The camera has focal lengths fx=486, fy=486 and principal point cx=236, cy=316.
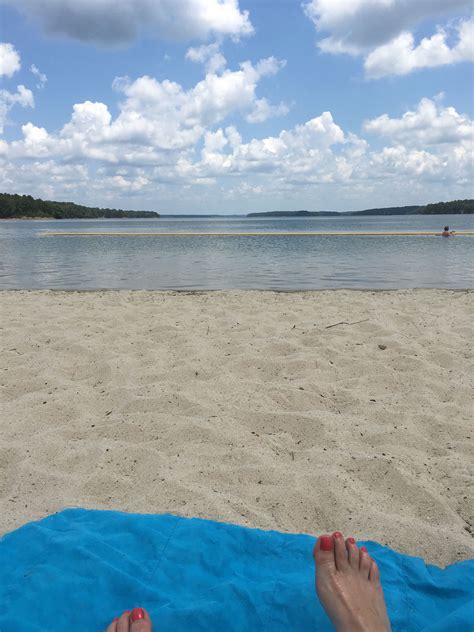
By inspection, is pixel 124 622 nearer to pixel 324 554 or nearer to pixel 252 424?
pixel 324 554

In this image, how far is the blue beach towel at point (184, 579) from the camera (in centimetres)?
152

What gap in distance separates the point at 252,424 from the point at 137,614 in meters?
1.39

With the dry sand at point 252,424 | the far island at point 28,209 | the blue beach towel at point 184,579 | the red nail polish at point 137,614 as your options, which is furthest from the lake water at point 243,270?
the far island at point 28,209

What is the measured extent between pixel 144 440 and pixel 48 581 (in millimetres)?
1042

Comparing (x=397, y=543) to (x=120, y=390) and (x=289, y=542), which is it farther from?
(x=120, y=390)

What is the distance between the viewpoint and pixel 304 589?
5.36 feet

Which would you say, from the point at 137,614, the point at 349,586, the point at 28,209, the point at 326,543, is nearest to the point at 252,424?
the point at 326,543

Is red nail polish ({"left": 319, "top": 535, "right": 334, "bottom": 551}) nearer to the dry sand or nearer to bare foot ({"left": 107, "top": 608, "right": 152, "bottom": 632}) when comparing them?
the dry sand

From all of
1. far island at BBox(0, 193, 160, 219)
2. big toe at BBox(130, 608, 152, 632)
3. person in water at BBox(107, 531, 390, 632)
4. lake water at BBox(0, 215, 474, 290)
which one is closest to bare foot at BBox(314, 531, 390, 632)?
person in water at BBox(107, 531, 390, 632)

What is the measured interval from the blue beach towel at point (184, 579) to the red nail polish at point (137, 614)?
0.16 feet

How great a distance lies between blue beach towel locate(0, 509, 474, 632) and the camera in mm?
1522

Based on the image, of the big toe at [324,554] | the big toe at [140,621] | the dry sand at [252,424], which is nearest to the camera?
the big toe at [140,621]

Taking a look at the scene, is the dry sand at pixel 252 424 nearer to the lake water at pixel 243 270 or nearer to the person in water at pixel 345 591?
the person in water at pixel 345 591

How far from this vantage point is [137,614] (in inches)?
59.5
